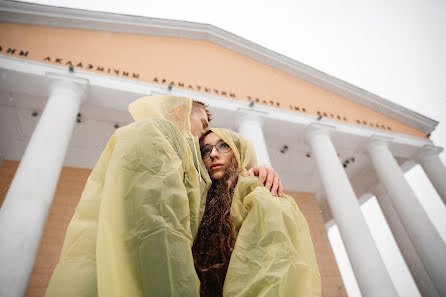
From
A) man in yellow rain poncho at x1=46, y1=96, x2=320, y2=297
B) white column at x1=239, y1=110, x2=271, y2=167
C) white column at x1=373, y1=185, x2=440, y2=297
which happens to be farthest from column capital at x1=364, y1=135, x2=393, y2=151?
man in yellow rain poncho at x1=46, y1=96, x2=320, y2=297

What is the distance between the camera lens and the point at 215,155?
1904mm

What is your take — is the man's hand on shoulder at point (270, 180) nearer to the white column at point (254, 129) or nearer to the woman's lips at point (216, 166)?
the woman's lips at point (216, 166)

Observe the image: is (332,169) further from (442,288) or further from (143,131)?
(143,131)

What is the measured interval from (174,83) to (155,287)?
7.02 m

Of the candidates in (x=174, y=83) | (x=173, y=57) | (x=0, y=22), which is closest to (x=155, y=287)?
(x=174, y=83)

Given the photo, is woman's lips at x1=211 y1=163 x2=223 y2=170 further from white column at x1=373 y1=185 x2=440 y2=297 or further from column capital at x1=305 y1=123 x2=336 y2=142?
white column at x1=373 y1=185 x2=440 y2=297

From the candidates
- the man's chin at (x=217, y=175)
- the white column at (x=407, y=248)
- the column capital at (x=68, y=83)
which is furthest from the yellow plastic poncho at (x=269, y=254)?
the white column at (x=407, y=248)

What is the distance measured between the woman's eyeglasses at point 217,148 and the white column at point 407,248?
→ 11.8m

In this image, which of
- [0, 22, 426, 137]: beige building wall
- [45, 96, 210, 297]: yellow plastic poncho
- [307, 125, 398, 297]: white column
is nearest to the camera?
[45, 96, 210, 297]: yellow plastic poncho

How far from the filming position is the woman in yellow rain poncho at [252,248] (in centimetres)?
103

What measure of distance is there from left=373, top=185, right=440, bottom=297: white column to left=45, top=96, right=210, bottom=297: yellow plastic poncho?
41.1 ft

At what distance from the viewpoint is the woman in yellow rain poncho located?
1.03 m

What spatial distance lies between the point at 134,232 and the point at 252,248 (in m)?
0.56

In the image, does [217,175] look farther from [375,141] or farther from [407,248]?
[407,248]
